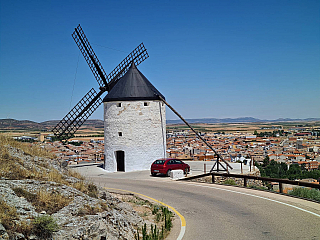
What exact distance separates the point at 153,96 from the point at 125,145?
16.6ft

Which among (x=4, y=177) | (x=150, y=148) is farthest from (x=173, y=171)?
(x=4, y=177)

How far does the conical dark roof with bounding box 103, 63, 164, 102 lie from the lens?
28.0m

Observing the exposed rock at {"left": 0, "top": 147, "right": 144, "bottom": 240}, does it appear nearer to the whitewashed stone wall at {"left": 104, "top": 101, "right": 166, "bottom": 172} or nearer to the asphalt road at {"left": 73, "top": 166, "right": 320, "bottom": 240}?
the asphalt road at {"left": 73, "top": 166, "right": 320, "bottom": 240}

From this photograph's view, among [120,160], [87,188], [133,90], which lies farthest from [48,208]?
[120,160]

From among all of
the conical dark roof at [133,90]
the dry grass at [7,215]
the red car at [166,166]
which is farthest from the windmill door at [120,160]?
the dry grass at [7,215]

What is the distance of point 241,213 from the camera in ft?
34.2

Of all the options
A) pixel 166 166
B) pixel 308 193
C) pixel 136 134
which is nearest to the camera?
pixel 308 193

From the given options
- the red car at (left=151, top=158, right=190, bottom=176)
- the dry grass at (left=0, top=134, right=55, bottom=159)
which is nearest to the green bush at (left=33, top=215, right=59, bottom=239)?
the dry grass at (left=0, top=134, right=55, bottom=159)

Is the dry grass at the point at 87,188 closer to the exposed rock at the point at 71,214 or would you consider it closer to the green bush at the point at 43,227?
the exposed rock at the point at 71,214

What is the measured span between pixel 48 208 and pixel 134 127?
69.1 feet

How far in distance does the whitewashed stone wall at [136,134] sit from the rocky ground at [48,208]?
59.8 ft

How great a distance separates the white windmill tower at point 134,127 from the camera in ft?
90.6

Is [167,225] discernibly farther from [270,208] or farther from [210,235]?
[270,208]

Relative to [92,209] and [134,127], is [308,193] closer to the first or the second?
[92,209]
